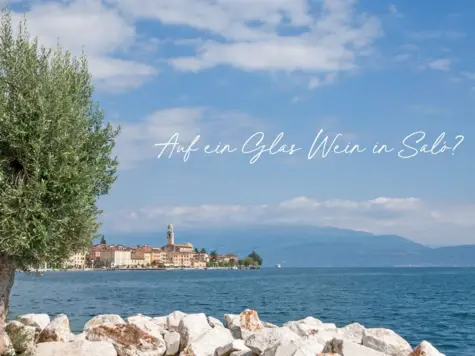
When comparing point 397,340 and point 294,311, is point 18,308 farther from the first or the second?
point 397,340

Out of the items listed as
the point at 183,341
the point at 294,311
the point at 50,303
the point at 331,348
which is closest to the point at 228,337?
the point at 183,341

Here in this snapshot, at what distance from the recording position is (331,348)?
16531mm

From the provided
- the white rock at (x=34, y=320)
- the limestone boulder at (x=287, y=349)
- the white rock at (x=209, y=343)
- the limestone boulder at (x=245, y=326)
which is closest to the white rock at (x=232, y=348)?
the white rock at (x=209, y=343)

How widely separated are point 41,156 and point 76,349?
224 inches

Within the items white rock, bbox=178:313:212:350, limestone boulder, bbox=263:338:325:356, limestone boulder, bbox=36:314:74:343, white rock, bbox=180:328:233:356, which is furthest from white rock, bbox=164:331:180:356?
limestone boulder, bbox=263:338:325:356

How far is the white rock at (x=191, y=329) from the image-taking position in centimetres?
1986

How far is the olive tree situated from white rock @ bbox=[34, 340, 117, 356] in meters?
1.98

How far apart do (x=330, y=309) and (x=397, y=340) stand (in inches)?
1329

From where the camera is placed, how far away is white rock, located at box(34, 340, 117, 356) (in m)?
17.3

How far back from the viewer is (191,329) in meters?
20.3

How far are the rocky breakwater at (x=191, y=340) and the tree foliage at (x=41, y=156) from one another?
2.68m

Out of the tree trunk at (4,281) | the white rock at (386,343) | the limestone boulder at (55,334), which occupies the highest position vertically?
the tree trunk at (4,281)

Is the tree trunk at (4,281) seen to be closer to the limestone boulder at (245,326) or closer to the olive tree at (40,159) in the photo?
the olive tree at (40,159)

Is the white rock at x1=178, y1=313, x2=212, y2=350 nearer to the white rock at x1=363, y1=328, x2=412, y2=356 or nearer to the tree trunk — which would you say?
the white rock at x1=363, y1=328, x2=412, y2=356
